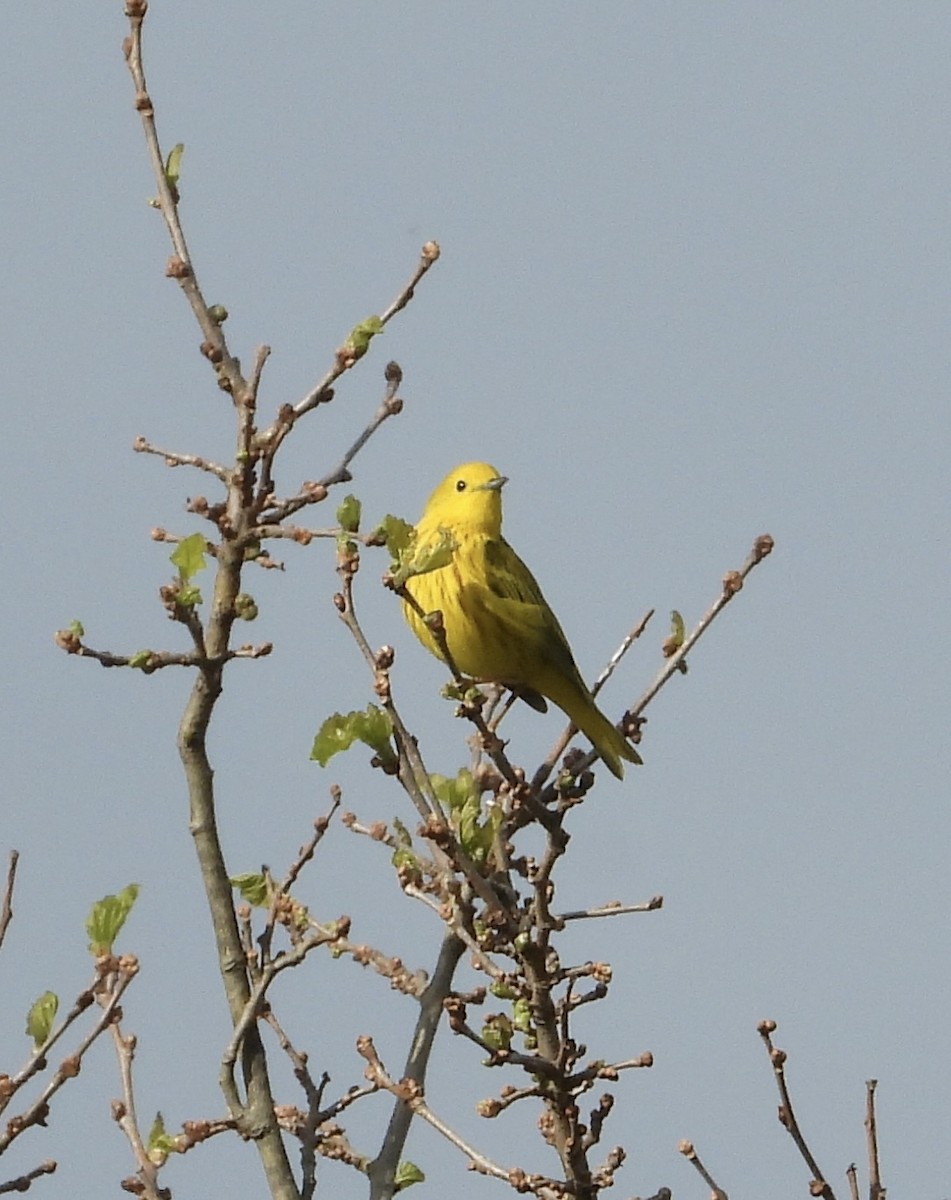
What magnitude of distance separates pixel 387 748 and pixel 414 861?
435 millimetres

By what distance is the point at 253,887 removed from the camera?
17.6 ft

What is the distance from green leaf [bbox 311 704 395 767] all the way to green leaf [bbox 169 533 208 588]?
0.53 metres

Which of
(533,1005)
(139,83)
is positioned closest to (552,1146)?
(533,1005)

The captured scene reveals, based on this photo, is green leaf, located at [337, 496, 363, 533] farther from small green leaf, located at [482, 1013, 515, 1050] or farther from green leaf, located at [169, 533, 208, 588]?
small green leaf, located at [482, 1013, 515, 1050]

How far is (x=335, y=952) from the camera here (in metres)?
5.20

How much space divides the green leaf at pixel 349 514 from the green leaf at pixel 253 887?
1174mm

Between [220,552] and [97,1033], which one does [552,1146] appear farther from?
[220,552]

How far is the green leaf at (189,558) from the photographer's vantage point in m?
4.63

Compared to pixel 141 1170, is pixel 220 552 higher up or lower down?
higher up

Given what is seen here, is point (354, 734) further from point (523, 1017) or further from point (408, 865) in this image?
point (523, 1017)

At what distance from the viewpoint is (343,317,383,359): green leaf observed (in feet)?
15.3

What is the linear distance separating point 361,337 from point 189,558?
664 mm

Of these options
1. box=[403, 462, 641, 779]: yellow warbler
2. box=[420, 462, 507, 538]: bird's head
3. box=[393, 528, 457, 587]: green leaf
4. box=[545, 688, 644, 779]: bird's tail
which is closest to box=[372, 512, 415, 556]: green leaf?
box=[393, 528, 457, 587]: green leaf

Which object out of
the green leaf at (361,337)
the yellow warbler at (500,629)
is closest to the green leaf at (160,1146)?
the green leaf at (361,337)
